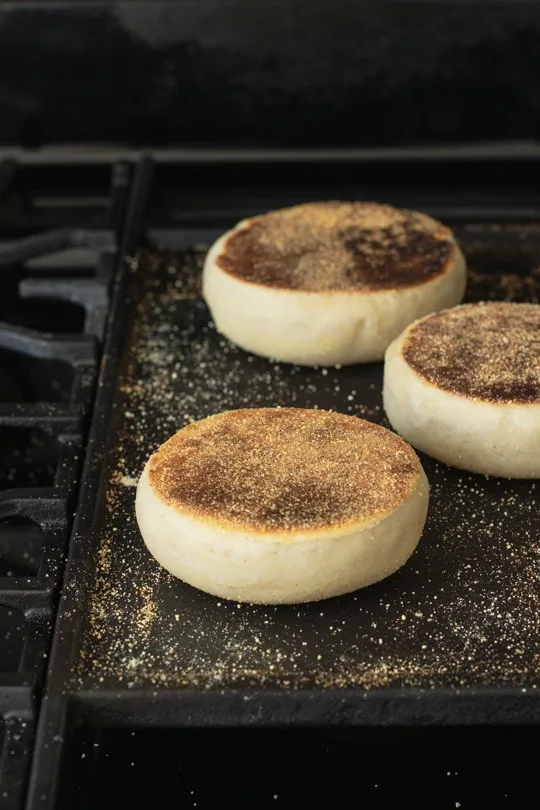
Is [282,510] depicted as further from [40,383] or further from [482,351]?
[40,383]

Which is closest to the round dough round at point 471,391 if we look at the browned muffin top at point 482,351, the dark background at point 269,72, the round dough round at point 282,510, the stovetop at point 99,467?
the browned muffin top at point 482,351

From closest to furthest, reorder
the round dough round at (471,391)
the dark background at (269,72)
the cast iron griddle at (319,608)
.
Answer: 1. the cast iron griddle at (319,608)
2. the round dough round at (471,391)
3. the dark background at (269,72)

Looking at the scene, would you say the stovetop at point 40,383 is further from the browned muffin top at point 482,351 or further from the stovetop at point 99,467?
the browned muffin top at point 482,351

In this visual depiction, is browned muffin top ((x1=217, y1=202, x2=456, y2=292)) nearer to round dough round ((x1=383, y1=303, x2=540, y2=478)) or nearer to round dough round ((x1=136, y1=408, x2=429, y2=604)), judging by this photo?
round dough round ((x1=383, y1=303, x2=540, y2=478))

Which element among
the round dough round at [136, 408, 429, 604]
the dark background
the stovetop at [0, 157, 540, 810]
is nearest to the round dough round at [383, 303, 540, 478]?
the round dough round at [136, 408, 429, 604]

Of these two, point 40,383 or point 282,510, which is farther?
point 40,383

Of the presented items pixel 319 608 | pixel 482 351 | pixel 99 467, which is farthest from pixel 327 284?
pixel 319 608
